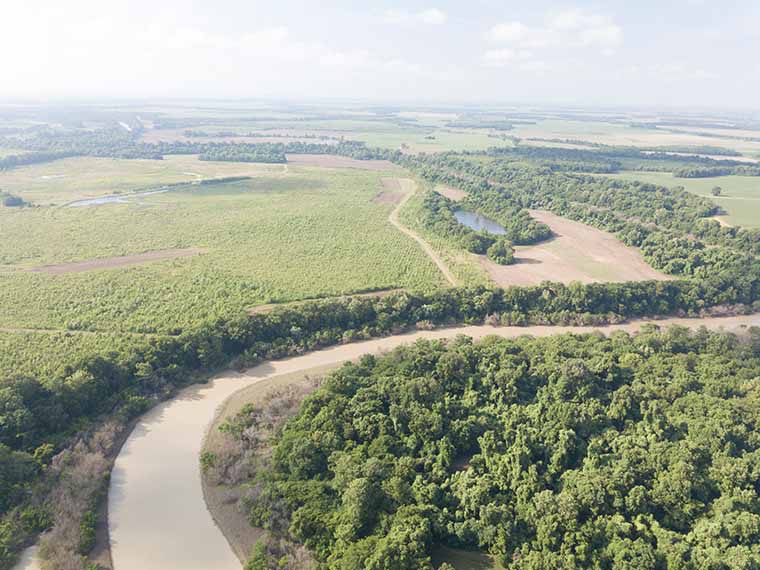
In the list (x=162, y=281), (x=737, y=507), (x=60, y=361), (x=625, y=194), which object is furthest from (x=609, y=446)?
(x=625, y=194)

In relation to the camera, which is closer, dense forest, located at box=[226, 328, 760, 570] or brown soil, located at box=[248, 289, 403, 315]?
dense forest, located at box=[226, 328, 760, 570]

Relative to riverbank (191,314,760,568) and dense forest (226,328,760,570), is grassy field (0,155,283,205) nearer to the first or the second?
riverbank (191,314,760,568)

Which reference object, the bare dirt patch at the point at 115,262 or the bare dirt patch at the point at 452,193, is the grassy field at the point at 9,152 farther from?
the bare dirt patch at the point at 452,193

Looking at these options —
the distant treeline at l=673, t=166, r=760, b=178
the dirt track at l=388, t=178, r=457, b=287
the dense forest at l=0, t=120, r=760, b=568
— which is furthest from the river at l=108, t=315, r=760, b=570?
the distant treeline at l=673, t=166, r=760, b=178

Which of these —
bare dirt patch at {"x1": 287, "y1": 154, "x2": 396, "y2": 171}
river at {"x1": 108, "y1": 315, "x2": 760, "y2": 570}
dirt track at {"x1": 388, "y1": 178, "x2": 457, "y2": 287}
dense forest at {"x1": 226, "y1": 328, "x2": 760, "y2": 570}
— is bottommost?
river at {"x1": 108, "y1": 315, "x2": 760, "y2": 570}

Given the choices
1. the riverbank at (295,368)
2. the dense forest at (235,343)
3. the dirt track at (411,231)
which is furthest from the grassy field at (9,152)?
the riverbank at (295,368)

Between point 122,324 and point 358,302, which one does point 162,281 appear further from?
point 358,302
